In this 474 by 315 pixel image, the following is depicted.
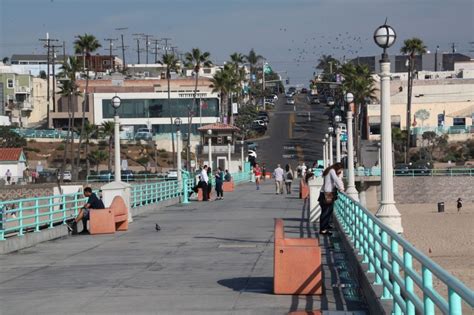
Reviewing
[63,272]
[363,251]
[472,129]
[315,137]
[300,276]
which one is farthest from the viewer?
[315,137]

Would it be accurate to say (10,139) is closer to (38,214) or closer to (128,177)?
(128,177)

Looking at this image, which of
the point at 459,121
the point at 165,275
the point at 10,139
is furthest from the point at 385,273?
the point at 459,121

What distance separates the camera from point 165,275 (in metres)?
15.6

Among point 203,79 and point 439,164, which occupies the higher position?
point 203,79

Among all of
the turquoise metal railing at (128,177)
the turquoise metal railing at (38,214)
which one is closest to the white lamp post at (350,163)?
the turquoise metal railing at (38,214)

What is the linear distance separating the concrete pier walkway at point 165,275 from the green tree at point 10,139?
Result: 77378 mm

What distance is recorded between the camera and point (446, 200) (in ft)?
303

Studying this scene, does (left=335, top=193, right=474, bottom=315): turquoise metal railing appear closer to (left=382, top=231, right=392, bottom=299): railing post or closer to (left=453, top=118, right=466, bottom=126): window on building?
(left=382, top=231, right=392, bottom=299): railing post

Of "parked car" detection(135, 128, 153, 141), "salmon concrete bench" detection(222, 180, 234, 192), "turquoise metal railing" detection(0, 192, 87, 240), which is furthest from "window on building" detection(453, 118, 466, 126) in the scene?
"turquoise metal railing" detection(0, 192, 87, 240)

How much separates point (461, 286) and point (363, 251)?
379 inches

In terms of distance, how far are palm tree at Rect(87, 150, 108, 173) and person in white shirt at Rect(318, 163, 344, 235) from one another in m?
78.6

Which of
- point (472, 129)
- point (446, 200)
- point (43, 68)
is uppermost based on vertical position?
point (43, 68)

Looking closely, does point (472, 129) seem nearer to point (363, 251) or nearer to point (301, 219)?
point (301, 219)

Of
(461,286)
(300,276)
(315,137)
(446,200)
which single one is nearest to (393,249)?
(300,276)
